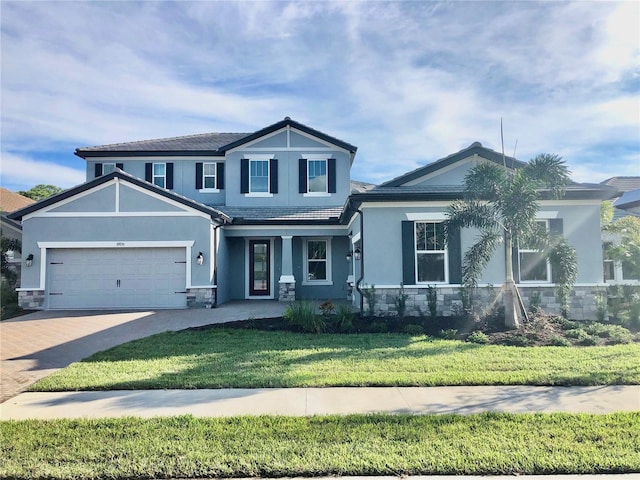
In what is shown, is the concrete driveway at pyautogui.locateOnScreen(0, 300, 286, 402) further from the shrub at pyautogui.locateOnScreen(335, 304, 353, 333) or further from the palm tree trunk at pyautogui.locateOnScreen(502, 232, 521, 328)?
the palm tree trunk at pyautogui.locateOnScreen(502, 232, 521, 328)

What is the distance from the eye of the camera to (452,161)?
13.0 m

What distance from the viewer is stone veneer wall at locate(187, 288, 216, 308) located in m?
14.3

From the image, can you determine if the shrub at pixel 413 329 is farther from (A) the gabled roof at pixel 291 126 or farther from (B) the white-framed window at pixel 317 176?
(A) the gabled roof at pixel 291 126

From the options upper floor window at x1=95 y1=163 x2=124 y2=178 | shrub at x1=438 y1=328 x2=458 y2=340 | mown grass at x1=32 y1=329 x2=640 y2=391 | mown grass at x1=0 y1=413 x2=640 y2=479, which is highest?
upper floor window at x1=95 y1=163 x2=124 y2=178

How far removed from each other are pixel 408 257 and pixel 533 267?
3922mm

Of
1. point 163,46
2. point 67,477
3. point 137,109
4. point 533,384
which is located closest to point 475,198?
point 533,384

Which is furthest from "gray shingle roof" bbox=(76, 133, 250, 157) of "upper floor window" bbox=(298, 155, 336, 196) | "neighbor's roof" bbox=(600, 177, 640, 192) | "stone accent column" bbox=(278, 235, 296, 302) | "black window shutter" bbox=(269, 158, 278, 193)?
"neighbor's roof" bbox=(600, 177, 640, 192)

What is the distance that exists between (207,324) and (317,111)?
9038 mm

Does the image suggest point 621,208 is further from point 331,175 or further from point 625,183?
point 331,175

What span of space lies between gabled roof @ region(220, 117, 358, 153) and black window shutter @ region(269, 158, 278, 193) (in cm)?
128

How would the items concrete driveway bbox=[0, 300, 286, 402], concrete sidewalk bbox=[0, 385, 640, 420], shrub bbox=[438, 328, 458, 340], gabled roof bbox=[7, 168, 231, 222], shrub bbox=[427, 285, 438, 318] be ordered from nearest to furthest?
1. concrete sidewalk bbox=[0, 385, 640, 420]
2. concrete driveway bbox=[0, 300, 286, 402]
3. shrub bbox=[438, 328, 458, 340]
4. shrub bbox=[427, 285, 438, 318]
5. gabled roof bbox=[7, 168, 231, 222]

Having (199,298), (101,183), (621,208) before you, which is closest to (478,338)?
(199,298)

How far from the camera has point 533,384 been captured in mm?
6035

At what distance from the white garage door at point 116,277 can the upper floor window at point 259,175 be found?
4.81 m
